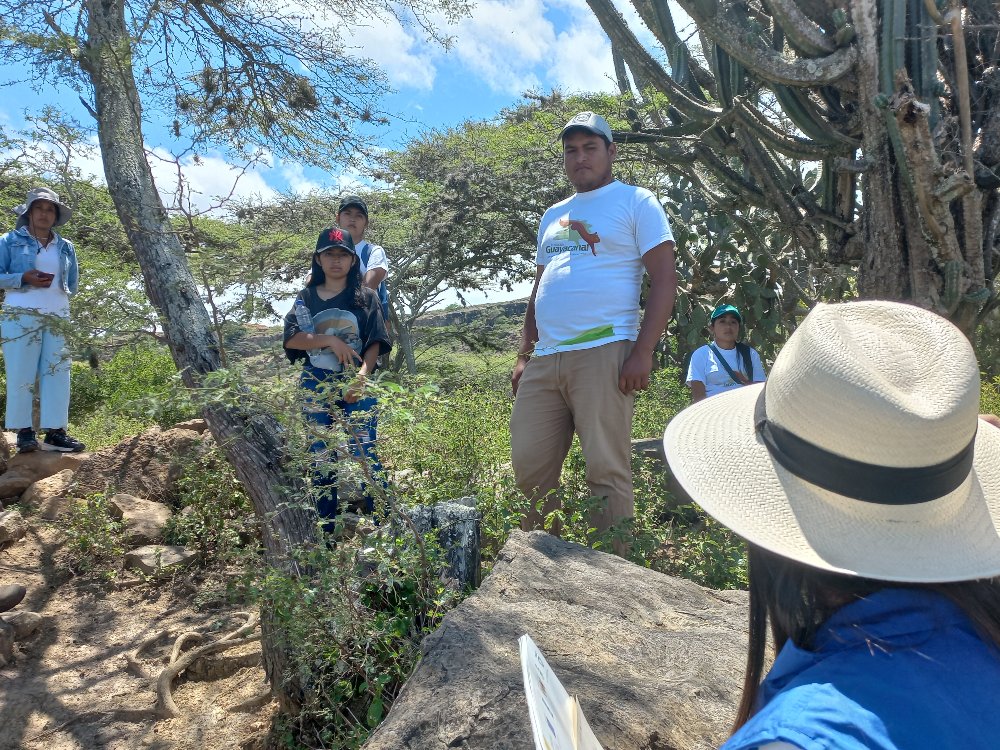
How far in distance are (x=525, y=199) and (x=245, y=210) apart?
11054mm

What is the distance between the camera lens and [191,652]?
377cm

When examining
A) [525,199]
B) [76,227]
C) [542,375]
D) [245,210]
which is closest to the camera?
[542,375]

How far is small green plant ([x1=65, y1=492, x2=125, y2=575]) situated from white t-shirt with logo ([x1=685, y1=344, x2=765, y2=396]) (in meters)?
3.51

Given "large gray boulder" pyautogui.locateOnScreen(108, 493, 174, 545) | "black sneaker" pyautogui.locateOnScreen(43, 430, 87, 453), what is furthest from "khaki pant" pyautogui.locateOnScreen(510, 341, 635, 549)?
"black sneaker" pyautogui.locateOnScreen(43, 430, 87, 453)

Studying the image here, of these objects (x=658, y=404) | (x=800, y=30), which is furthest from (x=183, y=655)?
(x=800, y=30)

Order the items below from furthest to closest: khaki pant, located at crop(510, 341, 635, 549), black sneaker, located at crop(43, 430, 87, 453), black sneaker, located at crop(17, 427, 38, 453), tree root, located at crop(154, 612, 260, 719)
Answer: black sneaker, located at crop(43, 430, 87, 453) → black sneaker, located at crop(17, 427, 38, 453) → tree root, located at crop(154, 612, 260, 719) → khaki pant, located at crop(510, 341, 635, 549)

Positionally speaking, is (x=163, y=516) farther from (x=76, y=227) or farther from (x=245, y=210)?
(x=76, y=227)

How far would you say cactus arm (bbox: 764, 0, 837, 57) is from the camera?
437 cm

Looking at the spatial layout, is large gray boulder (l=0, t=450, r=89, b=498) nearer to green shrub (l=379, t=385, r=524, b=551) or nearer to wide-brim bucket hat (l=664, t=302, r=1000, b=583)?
green shrub (l=379, t=385, r=524, b=551)

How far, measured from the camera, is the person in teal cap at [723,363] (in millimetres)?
4789

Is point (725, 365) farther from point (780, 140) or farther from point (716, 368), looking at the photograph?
point (780, 140)

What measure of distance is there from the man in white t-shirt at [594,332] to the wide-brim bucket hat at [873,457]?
217 centimetres

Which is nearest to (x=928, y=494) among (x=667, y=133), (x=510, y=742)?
(x=510, y=742)

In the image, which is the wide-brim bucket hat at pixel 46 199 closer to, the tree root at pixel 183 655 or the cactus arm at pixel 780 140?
the tree root at pixel 183 655
